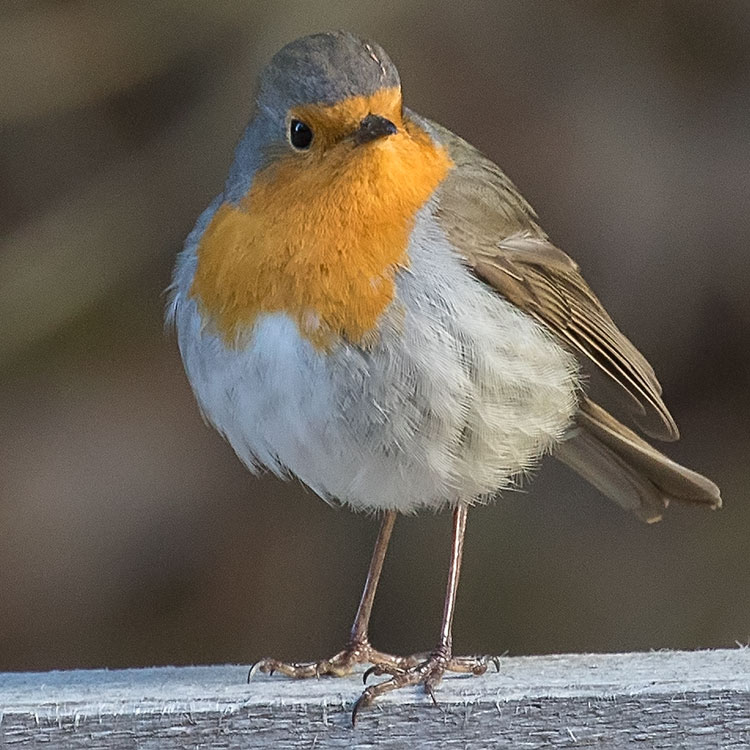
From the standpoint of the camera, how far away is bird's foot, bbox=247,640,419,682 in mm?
2736

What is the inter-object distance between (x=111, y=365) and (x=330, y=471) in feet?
5.77

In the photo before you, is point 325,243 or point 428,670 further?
point 325,243

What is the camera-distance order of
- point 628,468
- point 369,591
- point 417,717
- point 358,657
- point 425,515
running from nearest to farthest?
1. point 417,717
2. point 358,657
3. point 369,591
4. point 628,468
5. point 425,515

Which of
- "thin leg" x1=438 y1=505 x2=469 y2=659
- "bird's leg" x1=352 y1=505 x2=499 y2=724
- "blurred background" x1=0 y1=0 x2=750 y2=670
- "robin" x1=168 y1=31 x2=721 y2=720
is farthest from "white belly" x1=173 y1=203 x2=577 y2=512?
"blurred background" x1=0 y1=0 x2=750 y2=670

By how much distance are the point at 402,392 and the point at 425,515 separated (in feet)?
6.25

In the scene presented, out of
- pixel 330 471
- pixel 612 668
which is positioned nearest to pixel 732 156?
pixel 330 471

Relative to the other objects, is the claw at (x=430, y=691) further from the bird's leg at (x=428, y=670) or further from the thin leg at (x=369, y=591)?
the thin leg at (x=369, y=591)

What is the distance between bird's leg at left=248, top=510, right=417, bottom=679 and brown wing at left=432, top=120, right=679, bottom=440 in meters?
0.54

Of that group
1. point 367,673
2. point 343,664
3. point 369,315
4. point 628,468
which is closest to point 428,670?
point 367,673

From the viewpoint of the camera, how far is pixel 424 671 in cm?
265

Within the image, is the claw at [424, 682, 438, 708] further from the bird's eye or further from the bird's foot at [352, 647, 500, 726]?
the bird's eye

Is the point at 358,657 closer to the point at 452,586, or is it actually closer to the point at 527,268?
the point at 452,586

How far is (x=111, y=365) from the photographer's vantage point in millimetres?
4637

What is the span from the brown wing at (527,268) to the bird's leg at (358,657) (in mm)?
536
